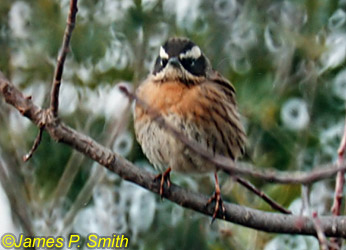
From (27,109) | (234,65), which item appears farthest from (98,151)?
(234,65)

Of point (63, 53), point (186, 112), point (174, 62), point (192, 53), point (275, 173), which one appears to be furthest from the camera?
point (192, 53)

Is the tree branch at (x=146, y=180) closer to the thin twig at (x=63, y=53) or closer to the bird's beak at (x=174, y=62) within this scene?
the thin twig at (x=63, y=53)

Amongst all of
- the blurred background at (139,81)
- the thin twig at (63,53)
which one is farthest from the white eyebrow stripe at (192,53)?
the thin twig at (63,53)

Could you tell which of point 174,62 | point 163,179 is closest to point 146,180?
point 163,179

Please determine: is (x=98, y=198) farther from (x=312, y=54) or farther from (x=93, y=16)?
(x=312, y=54)

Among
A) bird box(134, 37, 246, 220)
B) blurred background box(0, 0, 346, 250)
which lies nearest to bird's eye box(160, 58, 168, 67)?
bird box(134, 37, 246, 220)

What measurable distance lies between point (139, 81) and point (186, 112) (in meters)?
1.09

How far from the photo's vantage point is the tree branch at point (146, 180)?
4.10 m

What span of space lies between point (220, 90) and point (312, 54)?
1235 millimetres

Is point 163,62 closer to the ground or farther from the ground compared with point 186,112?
farther from the ground

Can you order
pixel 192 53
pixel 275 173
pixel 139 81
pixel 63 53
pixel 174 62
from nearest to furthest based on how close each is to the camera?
1. pixel 275 173
2. pixel 63 53
3. pixel 174 62
4. pixel 192 53
5. pixel 139 81

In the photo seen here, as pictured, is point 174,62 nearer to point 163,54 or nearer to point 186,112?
point 163,54

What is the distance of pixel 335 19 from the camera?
21.6 feet

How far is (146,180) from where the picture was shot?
461 centimetres
